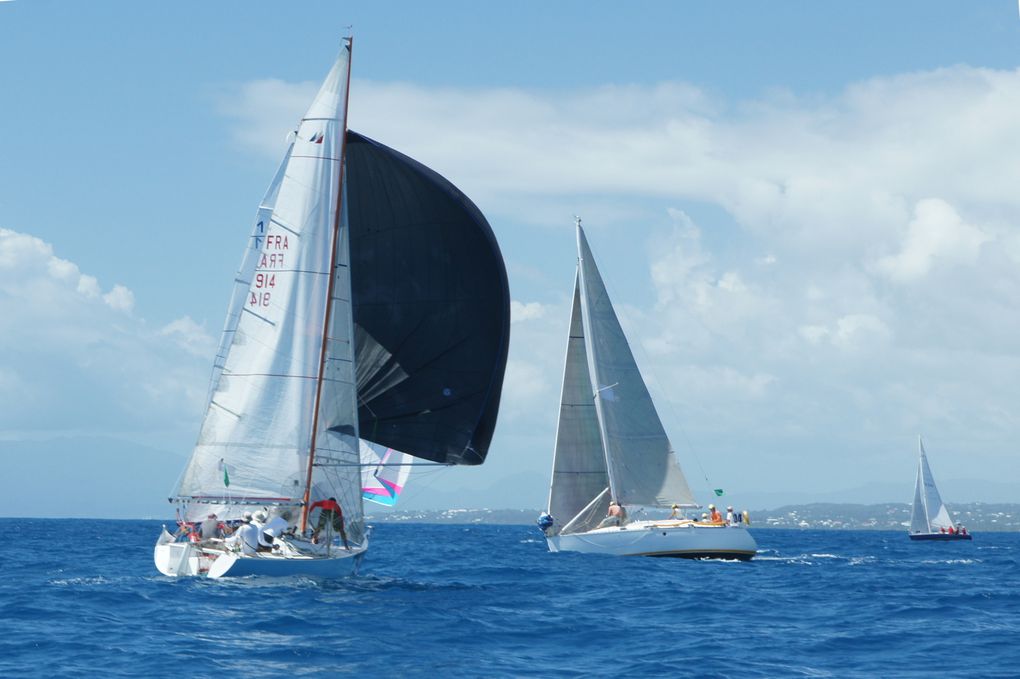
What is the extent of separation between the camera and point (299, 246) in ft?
86.5

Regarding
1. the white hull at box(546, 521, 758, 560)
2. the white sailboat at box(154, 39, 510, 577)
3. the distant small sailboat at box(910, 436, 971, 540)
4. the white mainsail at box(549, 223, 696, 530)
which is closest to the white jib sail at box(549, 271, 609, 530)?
the white mainsail at box(549, 223, 696, 530)

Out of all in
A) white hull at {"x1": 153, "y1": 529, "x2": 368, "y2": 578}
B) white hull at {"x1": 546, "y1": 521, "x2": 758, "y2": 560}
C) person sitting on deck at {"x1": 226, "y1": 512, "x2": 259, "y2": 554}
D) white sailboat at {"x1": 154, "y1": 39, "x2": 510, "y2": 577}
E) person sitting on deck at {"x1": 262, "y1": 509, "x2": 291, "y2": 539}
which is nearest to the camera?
white hull at {"x1": 153, "y1": 529, "x2": 368, "y2": 578}

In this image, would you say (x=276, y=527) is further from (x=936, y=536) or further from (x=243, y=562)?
(x=936, y=536)

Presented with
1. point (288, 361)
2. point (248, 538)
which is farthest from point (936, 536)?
point (248, 538)

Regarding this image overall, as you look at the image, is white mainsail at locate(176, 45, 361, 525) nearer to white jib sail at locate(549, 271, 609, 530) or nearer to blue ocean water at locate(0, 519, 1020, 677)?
blue ocean water at locate(0, 519, 1020, 677)

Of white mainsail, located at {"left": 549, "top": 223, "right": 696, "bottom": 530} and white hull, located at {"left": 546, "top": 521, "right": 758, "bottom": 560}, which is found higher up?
white mainsail, located at {"left": 549, "top": 223, "right": 696, "bottom": 530}

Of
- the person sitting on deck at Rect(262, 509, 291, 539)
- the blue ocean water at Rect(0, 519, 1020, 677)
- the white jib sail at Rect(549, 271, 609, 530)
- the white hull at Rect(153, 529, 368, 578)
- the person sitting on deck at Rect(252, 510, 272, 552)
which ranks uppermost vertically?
the white jib sail at Rect(549, 271, 609, 530)

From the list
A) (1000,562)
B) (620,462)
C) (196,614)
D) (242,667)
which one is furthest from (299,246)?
(1000,562)

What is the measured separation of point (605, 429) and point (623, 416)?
0.85 meters

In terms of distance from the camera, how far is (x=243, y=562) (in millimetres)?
24078

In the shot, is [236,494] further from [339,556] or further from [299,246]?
[299,246]

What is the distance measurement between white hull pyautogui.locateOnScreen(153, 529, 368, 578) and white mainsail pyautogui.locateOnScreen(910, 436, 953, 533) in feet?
230

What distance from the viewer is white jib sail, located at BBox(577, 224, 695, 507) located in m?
41.6

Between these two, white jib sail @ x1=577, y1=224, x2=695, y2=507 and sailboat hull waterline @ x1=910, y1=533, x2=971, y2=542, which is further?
sailboat hull waterline @ x1=910, y1=533, x2=971, y2=542
